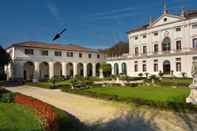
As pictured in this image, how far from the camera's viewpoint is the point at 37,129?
29.9ft

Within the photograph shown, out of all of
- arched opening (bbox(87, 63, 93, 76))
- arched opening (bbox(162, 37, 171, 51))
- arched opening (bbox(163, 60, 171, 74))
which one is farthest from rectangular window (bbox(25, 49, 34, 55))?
arched opening (bbox(163, 60, 171, 74))

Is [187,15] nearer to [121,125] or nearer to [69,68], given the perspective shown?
[69,68]

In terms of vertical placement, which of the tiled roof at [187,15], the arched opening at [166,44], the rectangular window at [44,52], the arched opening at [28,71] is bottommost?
the arched opening at [28,71]

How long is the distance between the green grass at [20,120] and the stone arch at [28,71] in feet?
134

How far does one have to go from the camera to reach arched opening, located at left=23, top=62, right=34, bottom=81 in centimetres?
5297

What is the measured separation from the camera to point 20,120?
1087 centimetres

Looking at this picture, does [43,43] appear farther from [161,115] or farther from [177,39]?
[161,115]

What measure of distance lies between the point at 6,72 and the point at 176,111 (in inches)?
1895

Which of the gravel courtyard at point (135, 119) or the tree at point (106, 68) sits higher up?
the tree at point (106, 68)

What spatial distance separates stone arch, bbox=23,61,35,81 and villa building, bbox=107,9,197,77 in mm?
20470

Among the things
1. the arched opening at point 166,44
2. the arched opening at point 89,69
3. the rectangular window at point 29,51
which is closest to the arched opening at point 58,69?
the arched opening at point 89,69

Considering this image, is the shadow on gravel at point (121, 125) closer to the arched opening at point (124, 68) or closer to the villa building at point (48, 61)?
the villa building at point (48, 61)

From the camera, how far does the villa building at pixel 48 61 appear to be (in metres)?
49.1

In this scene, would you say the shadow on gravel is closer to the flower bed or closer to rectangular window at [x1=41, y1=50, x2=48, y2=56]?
the flower bed
